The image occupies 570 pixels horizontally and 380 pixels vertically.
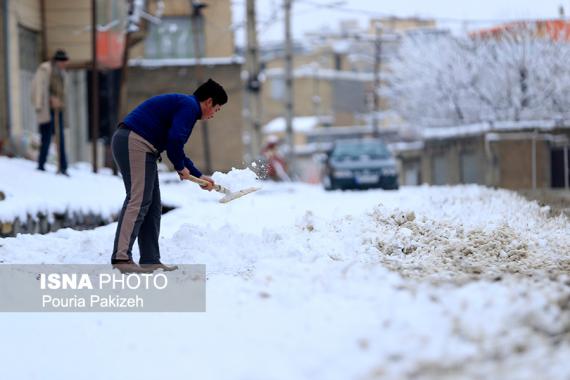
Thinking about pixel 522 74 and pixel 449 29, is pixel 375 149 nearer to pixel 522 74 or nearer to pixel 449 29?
pixel 522 74

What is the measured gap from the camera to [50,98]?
17.5 metres

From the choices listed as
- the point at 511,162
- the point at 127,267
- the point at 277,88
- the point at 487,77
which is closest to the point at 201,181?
the point at 127,267

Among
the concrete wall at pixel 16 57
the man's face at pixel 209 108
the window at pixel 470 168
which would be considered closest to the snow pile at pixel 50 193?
the man's face at pixel 209 108

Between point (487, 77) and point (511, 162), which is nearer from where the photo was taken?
point (511, 162)

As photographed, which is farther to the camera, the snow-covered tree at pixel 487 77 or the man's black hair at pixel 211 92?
the snow-covered tree at pixel 487 77

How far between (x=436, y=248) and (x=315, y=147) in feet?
242

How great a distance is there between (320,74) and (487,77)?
53.1 m

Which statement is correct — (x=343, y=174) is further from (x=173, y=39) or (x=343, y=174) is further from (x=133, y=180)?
(x=133, y=180)

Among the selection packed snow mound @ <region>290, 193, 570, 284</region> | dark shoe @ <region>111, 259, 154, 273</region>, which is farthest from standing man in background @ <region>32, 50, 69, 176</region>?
dark shoe @ <region>111, 259, 154, 273</region>

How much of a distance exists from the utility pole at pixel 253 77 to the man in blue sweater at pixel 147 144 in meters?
24.4

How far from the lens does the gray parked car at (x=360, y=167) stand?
27.6m

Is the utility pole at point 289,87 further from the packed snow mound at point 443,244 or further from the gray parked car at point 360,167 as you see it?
the packed snow mound at point 443,244

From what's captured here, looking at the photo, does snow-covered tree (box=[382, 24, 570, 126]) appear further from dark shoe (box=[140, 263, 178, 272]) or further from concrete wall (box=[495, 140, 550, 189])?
dark shoe (box=[140, 263, 178, 272])

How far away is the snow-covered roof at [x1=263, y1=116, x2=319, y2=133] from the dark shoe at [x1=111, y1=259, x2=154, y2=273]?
7795 cm
